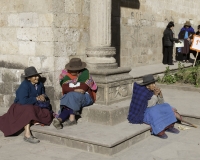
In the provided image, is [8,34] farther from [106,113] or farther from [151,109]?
[151,109]

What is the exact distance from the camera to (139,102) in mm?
5652

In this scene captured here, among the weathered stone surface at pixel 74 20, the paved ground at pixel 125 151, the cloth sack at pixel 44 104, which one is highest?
the weathered stone surface at pixel 74 20

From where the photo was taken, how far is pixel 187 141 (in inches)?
216

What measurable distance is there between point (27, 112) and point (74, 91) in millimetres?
859

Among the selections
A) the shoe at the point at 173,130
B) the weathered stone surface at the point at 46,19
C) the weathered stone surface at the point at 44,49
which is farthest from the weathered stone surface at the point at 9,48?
the shoe at the point at 173,130

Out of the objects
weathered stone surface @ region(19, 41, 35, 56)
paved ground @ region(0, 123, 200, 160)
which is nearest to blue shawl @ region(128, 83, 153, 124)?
paved ground @ region(0, 123, 200, 160)

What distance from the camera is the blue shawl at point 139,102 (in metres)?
5.64

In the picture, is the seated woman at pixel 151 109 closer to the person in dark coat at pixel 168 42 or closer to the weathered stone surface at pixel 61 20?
the weathered stone surface at pixel 61 20

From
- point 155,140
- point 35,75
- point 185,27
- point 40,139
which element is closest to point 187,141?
point 155,140

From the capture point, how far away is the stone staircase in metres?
4.93

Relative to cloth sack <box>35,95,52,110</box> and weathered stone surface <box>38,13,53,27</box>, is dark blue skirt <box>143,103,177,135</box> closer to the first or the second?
cloth sack <box>35,95,52,110</box>

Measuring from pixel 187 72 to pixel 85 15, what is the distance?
13.9ft

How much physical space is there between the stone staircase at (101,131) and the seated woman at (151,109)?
0.15m

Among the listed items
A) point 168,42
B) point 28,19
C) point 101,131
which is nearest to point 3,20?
point 28,19
